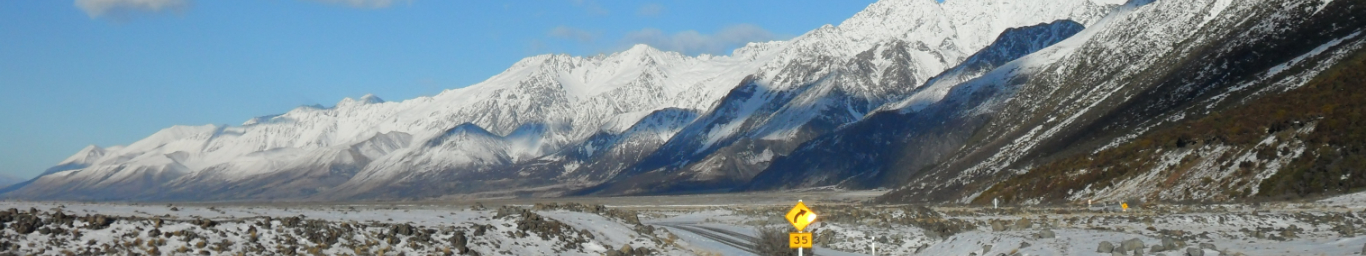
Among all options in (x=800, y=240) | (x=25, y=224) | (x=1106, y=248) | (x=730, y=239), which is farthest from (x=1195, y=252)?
(x=25, y=224)

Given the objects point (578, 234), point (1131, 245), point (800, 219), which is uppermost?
point (800, 219)

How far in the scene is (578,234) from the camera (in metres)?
38.3

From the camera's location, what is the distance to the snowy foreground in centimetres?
2705

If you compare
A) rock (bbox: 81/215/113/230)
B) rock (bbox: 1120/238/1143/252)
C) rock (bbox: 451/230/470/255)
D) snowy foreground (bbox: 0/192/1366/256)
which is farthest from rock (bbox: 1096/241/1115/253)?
rock (bbox: 81/215/113/230)

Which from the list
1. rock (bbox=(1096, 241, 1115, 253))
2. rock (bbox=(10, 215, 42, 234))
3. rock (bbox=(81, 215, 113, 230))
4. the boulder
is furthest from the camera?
rock (bbox=(1096, 241, 1115, 253))

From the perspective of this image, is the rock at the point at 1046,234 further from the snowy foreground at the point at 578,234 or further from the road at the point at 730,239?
the road at the point at 730,239

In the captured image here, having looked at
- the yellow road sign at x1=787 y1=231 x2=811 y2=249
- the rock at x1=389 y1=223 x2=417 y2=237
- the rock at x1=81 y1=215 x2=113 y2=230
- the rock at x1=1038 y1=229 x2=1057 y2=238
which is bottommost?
the rock at x1=1038 y1=229 x2=1057 y2=238

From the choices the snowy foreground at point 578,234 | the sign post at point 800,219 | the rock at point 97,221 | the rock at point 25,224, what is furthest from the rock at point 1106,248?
the rock at point 25,224

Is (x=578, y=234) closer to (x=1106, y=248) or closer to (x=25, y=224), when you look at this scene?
(x=25, y=224)

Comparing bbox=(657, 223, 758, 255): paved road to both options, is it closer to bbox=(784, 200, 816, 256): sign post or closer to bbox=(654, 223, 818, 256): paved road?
bbox=(654, 223, 818, 256): paved road

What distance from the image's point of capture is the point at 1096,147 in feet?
309

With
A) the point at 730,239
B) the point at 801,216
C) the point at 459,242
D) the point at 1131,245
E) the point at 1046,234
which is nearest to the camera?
the point at 1131,245

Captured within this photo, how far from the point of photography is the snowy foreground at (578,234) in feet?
88.7

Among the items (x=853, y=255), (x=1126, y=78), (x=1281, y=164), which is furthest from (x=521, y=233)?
(x=1126, y=78)
